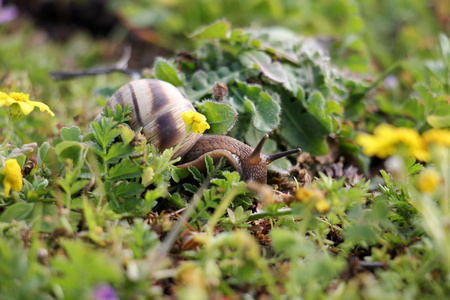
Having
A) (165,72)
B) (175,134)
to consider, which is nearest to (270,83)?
(165,72)

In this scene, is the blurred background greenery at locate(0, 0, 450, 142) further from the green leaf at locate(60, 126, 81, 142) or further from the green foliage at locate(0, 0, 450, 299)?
the green leaf at locate(60, 126, 81, 142)

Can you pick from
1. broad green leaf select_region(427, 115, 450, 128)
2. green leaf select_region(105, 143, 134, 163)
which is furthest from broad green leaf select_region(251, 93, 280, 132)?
broad green leaf select_region(427, 115, 450, 128)

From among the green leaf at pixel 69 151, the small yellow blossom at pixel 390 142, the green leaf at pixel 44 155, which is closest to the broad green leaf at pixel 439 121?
the small yellow blossom at pixel 390 142

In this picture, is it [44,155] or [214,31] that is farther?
[214,31]

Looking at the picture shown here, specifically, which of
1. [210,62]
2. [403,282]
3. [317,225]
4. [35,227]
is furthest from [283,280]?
[210,62]

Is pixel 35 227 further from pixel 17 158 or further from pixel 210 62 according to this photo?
pixel 210 62

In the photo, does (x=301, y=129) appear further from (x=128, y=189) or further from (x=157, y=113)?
(x=128, y=189)

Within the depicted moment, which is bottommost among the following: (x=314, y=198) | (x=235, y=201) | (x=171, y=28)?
(x=171, y=28)
